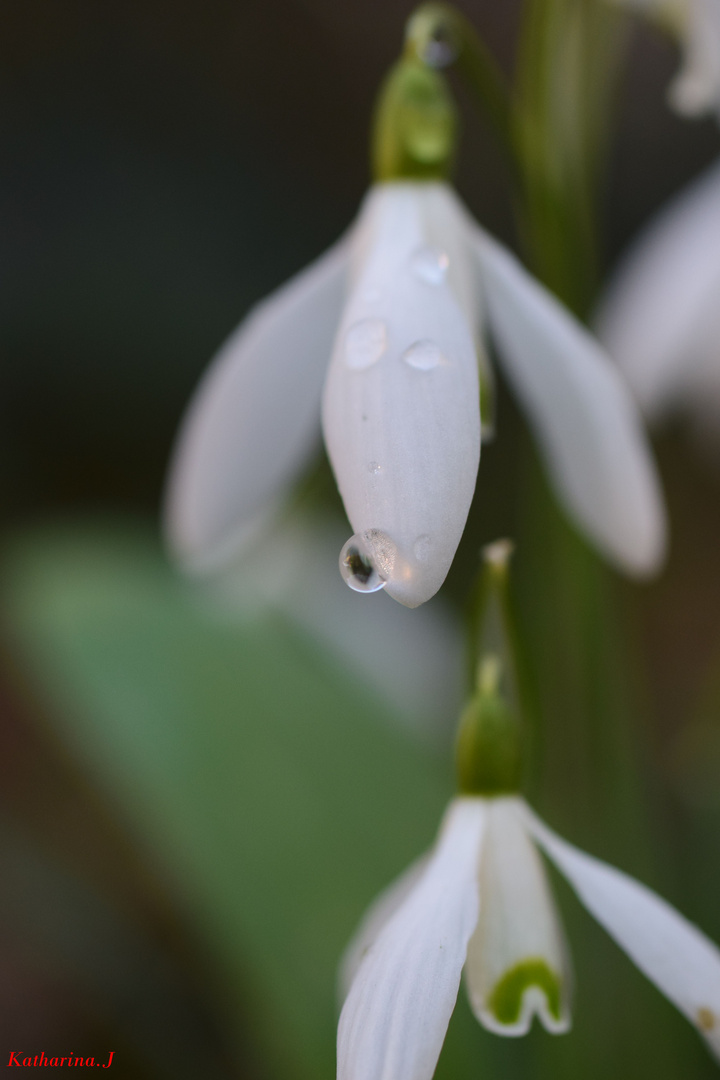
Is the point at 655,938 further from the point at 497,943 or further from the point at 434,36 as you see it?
the point at 434,36

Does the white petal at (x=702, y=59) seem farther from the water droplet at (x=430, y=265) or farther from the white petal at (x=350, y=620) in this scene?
the white petal at (x=350, y=620)

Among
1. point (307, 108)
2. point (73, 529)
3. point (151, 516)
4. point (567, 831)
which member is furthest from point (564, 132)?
point (307, 108)

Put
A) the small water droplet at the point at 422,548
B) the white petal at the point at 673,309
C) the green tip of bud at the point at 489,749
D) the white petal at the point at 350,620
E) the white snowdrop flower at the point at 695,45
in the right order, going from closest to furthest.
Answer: the small water droplet at the point at 422,548 → the green tip of bud at the point at 489,749 → the white snowdrop flower at the point at 695,45 → the white petal at the point at 673,309 → the white petal at the point at 350,620

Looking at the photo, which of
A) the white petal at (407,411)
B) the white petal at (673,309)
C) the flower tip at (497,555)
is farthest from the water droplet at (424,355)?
the white petal at (673,309)

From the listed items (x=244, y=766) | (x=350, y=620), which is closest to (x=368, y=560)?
(x=244, y=766)

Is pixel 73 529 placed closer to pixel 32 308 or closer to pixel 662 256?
pixel 662 256

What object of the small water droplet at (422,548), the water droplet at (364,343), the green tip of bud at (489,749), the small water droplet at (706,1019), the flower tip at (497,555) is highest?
the water droplet at (364,343)

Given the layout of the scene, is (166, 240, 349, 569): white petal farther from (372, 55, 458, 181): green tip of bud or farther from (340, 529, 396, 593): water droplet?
(340, 529, 396, 593): water droplet
